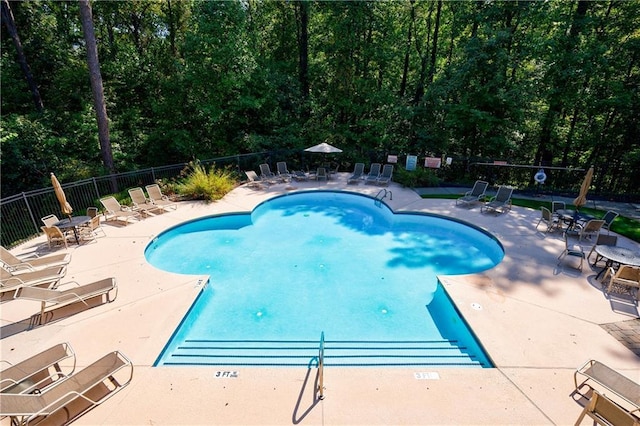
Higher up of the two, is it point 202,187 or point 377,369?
point 202,187

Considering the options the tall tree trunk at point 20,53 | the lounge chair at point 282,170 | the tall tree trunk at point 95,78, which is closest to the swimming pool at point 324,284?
the lounge chair at point 282,170

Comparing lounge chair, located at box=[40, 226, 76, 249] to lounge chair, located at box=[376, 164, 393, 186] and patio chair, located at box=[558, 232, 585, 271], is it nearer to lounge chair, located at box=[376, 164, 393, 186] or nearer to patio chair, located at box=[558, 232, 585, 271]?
lounge chair, located at box=[376, 164, 393, 186]

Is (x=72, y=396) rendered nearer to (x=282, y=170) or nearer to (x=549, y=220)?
(x=549, y=220)

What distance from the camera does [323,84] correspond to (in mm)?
19953

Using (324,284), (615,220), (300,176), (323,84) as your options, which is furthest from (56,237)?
(615,220)

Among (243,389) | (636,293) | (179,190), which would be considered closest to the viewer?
(243,389)

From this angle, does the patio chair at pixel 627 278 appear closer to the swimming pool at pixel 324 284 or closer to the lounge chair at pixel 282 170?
the swimming pool at pixel 324 284

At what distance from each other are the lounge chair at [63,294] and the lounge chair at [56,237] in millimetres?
2546

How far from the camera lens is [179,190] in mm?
12906

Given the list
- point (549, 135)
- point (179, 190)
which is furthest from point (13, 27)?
point (549, 135)

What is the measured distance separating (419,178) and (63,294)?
45.3 feet

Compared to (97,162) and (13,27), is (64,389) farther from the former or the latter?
(13,27)

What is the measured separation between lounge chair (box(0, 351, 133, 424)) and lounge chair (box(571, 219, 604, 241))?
1156cm

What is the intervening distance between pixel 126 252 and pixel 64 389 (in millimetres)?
5301
